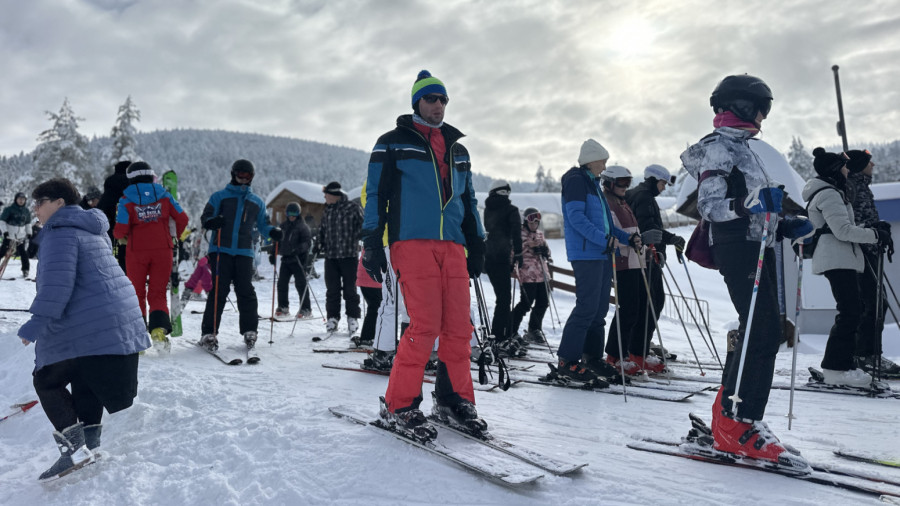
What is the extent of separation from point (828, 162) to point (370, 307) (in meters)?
4.88

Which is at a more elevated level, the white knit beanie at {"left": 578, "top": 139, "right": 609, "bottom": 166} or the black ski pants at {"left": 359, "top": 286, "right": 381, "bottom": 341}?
the white knit beanie at {"left": 578, "top": 139, "right": 609, "bottom": 166}

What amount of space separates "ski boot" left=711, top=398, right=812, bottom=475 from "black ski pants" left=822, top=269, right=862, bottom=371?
2.71 m

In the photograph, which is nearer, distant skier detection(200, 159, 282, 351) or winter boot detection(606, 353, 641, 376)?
winter boot detection(606, 353, 641, 376)

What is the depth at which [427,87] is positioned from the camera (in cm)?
353

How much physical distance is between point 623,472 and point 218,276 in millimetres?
5036

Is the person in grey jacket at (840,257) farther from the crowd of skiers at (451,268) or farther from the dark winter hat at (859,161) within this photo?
the dark winter hat at (859,161)

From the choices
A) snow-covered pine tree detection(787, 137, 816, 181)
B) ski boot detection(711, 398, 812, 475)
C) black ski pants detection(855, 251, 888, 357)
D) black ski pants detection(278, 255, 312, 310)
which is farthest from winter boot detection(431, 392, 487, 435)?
snow-covered pine tree detection(787, 137, 816, 181)

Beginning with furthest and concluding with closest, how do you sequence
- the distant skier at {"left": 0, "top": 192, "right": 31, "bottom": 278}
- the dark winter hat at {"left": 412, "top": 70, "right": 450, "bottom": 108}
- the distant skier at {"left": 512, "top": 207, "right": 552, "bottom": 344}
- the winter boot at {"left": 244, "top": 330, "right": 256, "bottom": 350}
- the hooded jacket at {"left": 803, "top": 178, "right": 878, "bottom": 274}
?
the distant skier at {"left": 0, "top": 192, "right": 31, "bottom": 278}, the distant skier at {"left": 512, "top": 207, "right": 552, "bottom": 344}, the winter boot at {"left": 244, "top": 330, "right": 256, "bottom": 350}, the hooded jacket at {"left": 803, "top": 178, "right": 878, "bottom": 274}, the dark winter hat at {"left": 412, "top": 70, "right": 450, "bottom": 108}

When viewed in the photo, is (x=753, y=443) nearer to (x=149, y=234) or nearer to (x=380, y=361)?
(x=380, y=361)

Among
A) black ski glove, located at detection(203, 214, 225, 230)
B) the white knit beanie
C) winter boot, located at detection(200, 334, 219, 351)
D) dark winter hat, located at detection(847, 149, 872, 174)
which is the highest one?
dark winter hat, located at detection(847, 149, 872, 174)

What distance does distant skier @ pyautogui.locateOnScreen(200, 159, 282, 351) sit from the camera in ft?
21.3

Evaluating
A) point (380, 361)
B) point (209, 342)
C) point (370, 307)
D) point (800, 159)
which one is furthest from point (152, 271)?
point (800, 159)

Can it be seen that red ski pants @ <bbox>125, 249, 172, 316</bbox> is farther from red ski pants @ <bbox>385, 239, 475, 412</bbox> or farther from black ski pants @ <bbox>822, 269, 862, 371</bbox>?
black ski pants @ <bbox>822, 269, 862, 371</bbox>

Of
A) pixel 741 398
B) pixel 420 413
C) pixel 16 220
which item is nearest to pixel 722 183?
pixel 741 398
